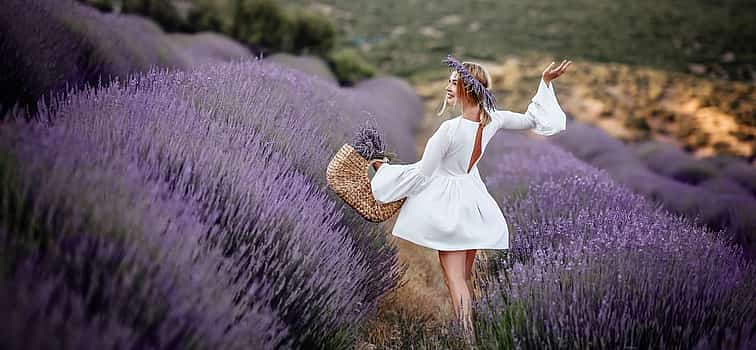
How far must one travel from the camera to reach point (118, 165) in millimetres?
1641

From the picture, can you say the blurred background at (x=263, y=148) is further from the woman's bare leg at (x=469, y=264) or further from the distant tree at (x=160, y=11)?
the woman's bare leg at (x=469, y=264)

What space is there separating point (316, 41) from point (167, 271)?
990 centimetres

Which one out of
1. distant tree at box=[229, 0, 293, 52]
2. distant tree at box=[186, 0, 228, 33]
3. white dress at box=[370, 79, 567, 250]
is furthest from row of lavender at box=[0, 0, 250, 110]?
distant tree at box=[229, 0, 293, 52]

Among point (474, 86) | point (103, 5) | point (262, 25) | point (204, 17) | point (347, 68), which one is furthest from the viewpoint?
point (347, 68)

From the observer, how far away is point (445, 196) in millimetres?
2576

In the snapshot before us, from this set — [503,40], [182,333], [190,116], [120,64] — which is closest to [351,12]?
[503,40]

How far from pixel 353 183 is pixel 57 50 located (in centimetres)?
222

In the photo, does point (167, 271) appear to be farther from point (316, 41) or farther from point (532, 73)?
point (532, 73)

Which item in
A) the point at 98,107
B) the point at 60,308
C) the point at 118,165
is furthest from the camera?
the point at 98,107

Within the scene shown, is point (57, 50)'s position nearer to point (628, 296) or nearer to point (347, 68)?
point (628, 296)

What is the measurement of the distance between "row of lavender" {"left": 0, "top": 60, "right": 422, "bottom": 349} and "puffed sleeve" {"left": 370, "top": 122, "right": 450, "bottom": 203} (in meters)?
0.23

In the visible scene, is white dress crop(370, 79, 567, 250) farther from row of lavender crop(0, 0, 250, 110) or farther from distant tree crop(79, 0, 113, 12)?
distant tree crop(79, 0, 113, 12)

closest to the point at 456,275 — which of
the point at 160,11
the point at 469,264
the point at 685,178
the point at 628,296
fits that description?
the point at 469,264

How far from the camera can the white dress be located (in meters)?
2.53
